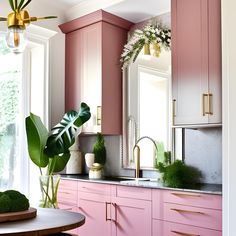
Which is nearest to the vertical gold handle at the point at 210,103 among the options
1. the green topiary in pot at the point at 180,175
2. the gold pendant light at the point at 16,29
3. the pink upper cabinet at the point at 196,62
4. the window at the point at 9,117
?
the pink upper cabinet at the point at 196,62

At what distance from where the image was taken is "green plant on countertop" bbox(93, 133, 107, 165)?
13.1ft

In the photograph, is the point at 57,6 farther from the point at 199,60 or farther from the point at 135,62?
the point at 199,60

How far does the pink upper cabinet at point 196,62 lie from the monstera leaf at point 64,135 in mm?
899

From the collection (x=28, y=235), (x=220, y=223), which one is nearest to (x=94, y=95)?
(x=220, y=223)

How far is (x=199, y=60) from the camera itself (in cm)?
291

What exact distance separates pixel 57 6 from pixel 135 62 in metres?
1.13

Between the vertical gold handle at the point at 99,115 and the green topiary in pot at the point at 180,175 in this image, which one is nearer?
the green topiary in pot at the point at 180,175

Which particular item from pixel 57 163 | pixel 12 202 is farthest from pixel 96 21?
pixel 12 202

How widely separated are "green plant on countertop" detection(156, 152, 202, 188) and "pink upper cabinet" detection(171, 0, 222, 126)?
1.21ft

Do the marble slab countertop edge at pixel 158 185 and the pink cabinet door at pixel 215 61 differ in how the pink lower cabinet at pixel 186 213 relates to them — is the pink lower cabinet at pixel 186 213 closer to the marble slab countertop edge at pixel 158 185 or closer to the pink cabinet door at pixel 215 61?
the marble slab countertop edge at pixel 158 185

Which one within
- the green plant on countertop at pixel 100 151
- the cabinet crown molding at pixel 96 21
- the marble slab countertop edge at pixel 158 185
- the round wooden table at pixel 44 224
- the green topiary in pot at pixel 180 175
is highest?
the cabinet crown molding at pixel 96 21

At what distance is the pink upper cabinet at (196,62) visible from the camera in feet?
9.22

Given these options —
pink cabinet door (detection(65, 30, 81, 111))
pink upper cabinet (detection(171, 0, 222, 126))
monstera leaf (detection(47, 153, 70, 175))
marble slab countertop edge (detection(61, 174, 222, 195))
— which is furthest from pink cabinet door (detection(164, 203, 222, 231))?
pink cabinet door (detection(65, 30, 81, 111))

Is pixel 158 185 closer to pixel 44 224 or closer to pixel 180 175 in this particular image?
pixel 180 175
